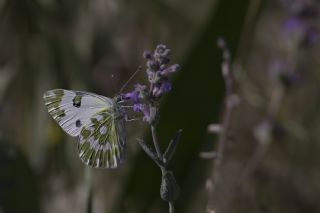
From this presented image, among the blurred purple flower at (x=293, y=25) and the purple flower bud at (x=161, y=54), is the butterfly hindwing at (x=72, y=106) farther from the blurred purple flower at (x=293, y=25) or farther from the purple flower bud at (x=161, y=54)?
the blurred purple flower at (x=293, y=25)

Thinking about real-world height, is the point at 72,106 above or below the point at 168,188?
above

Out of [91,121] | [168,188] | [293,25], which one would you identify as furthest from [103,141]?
[293,25]

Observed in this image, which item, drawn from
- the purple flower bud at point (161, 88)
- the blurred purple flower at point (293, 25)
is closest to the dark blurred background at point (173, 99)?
the blurred purple flower at point (293, 25)

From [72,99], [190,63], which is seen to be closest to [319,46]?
[190,63]

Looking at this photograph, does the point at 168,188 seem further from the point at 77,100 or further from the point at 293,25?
the point at 293,25

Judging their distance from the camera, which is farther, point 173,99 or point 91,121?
point 173,99

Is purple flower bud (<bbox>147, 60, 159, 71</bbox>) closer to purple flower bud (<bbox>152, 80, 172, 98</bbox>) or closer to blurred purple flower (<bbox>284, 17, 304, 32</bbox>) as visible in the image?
purple flower bud (<bbox>152, 80, 172, 98</bbox>)

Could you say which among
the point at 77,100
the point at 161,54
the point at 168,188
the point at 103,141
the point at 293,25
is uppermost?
the point at 293,25
